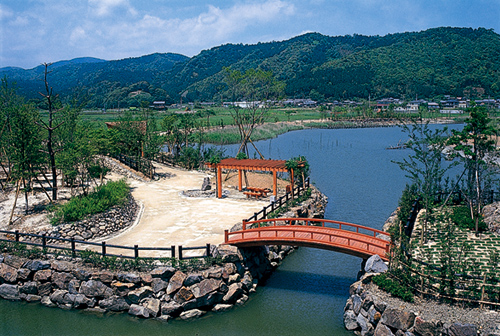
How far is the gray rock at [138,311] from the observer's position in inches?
571

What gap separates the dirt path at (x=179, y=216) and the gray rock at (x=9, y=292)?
142 inches

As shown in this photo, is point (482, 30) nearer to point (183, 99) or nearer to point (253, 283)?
point (183, 99)

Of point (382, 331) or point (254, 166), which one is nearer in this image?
point (382, 331)

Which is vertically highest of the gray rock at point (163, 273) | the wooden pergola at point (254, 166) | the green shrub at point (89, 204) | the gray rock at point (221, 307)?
the wooden pergola at point (254, 166)

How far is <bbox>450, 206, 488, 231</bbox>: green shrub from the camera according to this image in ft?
59.7

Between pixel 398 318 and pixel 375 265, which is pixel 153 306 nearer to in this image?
pixel 375 265

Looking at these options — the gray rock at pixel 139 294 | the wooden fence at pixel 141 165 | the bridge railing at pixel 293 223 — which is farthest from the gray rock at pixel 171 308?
the wooden fence at pixel 141 165

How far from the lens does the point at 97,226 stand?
18891 millimetres

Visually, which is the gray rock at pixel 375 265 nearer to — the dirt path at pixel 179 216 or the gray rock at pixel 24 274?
the dirt path at pixel 179 216

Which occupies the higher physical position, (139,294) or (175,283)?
(175,283)

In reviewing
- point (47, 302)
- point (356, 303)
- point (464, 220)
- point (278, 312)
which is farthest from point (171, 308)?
point (464, 220)

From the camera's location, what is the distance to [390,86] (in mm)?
136750

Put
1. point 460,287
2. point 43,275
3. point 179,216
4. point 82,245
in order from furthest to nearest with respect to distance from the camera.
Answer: point 179,216 < point 82,245 < point 43,275 < point 460,287

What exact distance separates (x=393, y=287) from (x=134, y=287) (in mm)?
8138
